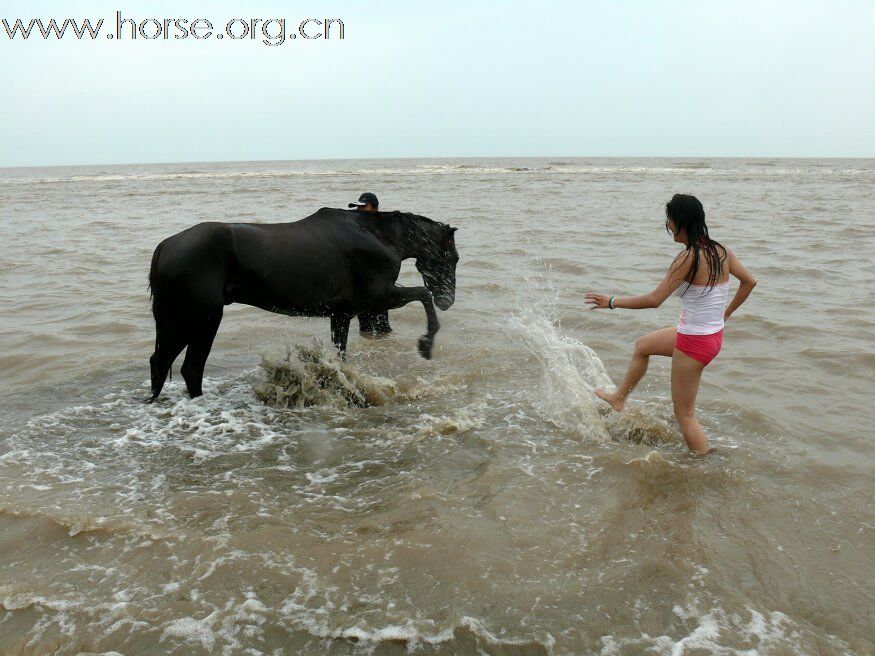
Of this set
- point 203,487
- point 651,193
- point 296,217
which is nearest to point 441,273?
point 203,487

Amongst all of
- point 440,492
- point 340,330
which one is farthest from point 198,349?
point 440,492

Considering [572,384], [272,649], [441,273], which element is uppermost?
[441,273]

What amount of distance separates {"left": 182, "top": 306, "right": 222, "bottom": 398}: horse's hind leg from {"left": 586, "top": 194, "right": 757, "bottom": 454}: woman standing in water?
3.00 m

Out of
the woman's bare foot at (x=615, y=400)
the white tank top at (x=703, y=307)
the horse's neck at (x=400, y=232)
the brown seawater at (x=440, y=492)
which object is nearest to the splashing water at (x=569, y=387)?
the brown seawater at (x=440, y=492)

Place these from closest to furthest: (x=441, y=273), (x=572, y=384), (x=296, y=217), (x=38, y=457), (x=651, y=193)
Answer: (x=38, y=457)
(x=572, y=384)
(x=441, y=273)
(x=296, y=217)
(x=651, y=193)

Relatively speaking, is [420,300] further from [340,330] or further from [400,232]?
[340,330]

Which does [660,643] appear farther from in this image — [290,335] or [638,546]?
[290,335]

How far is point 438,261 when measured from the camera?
673cm

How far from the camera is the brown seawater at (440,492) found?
2.89m

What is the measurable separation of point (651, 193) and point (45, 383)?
990 inches

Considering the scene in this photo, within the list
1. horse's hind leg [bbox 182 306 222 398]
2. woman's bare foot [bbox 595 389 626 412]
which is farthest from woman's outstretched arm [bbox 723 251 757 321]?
horse's hind leg [bbox 182 306 222 398]

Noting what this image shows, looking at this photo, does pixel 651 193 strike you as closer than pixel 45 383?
No

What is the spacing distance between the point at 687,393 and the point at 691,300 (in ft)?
2.04

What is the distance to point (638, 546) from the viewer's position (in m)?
3.51
